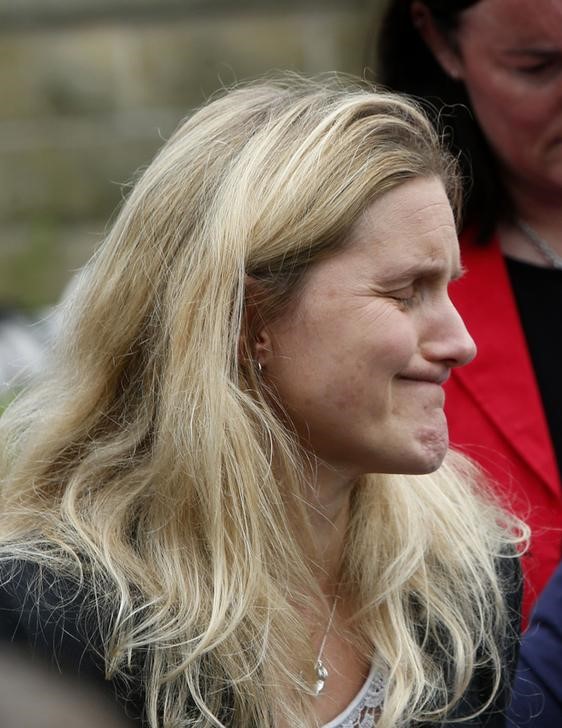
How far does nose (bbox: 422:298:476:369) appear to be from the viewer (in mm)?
2143

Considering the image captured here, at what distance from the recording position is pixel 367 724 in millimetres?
2150

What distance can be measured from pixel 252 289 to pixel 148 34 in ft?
12.7

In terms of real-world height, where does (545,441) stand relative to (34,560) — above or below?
below

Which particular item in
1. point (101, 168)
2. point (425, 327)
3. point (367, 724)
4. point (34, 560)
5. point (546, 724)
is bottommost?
point (101, 168)

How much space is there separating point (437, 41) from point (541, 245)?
465 mm

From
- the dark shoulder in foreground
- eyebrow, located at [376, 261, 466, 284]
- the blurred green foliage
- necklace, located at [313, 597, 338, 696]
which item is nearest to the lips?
eyebrow, located at [376, 261, 466, 284]

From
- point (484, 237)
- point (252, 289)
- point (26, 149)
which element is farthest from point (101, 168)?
point (252, 289)

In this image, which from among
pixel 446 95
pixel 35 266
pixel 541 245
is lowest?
pixel 35 266

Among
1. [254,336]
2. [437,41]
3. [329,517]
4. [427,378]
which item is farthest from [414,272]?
[437,41]

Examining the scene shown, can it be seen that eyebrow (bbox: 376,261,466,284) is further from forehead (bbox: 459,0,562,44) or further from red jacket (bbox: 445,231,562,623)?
forehead (bbox: 459,0,562,44)

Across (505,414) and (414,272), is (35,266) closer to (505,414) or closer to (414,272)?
(505,414)

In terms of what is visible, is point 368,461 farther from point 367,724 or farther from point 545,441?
point 545,441

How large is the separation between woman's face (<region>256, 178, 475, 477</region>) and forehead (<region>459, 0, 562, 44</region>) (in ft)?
2.30

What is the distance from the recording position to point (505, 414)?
2.74 m
